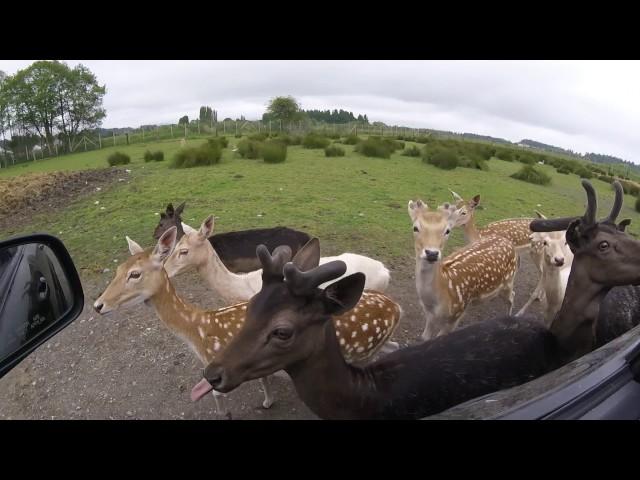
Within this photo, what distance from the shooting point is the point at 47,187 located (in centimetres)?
1219

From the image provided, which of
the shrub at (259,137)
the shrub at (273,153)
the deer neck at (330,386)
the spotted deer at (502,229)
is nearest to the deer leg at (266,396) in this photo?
the deer neck at (330,386)

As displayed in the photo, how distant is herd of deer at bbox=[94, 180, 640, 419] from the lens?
2201 mm

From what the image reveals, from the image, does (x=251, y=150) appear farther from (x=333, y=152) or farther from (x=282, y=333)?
(x=282, y=333)

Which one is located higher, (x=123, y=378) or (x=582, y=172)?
(x=582, y=172)

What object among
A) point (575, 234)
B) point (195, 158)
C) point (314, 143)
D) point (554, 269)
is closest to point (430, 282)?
point (554, 269)

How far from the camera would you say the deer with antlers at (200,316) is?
11.0 ft

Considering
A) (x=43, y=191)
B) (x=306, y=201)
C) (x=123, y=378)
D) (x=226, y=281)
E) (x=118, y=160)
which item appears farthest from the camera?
(x=118, y=160)

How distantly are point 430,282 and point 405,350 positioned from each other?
1525 mm

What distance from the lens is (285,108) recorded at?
120 ft

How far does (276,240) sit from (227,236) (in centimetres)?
79

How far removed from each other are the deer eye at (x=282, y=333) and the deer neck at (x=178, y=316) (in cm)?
146

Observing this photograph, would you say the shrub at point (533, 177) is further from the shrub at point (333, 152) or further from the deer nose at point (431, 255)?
the deer nose at point (431, 255)
